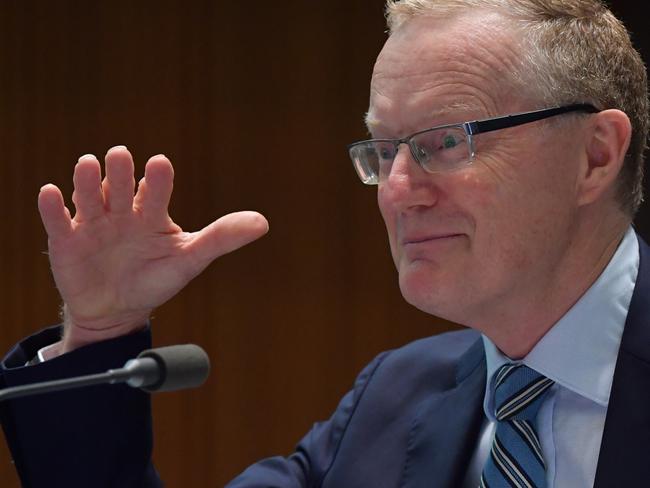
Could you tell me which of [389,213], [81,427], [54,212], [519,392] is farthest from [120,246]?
[519,392]

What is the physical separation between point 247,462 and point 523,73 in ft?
7.66

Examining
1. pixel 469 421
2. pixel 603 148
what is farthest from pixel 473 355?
pixel 603 148

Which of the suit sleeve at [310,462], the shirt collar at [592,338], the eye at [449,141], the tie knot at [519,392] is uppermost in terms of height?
the eye at [449,141]

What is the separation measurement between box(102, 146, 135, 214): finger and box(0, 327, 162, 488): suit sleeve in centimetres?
23

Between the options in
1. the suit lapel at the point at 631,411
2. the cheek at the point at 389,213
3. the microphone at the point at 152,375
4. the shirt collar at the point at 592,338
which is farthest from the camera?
the cheek at the point at 389,213

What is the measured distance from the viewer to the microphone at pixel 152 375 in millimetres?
1284

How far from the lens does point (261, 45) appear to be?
383 centimetres

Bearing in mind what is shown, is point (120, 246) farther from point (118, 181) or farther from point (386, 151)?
point (386, 151)

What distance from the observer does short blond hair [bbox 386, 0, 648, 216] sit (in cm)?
184

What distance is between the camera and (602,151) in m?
1.87

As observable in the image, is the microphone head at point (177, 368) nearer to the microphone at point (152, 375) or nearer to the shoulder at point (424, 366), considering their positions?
the microphone at point (152, 375)

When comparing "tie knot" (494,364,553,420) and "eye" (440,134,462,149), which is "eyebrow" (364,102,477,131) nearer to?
"eye" (440,134,462,149)

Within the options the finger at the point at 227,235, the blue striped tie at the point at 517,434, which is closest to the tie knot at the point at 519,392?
the blue striped tie at the point at 517,434

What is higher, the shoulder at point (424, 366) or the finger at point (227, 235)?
the finger at point (227, 235)
